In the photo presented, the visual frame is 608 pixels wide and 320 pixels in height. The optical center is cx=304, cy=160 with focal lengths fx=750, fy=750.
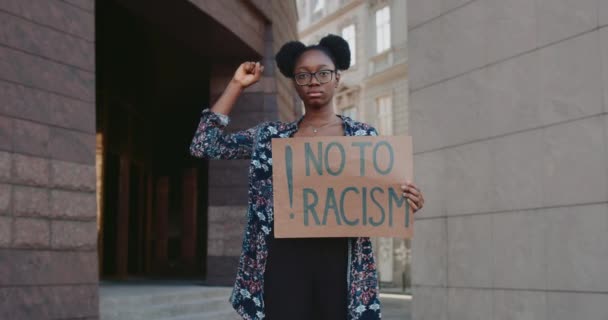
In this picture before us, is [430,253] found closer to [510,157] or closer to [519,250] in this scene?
[519,250]

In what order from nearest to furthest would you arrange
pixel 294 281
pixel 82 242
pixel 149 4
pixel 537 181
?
pixel 294 281, pixel 537 181, pixel 82 242, pixel 149 4

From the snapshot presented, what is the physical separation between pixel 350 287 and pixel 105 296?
20.2 feet

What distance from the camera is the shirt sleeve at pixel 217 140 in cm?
311

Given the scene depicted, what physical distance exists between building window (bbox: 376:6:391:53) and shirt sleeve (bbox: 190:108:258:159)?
1034 inches

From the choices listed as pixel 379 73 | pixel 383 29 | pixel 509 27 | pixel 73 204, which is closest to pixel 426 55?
pixel 509 27

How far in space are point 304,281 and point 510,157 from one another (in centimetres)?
380

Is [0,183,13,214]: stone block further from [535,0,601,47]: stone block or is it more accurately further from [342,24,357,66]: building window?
[342,24,357,66]: building window

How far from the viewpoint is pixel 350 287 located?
289 centimetres

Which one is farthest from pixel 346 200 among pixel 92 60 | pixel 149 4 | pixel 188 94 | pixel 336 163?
pixel 188 94

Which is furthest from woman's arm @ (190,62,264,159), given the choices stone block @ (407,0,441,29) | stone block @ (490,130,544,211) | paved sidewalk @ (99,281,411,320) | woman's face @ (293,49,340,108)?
paved sidewalk @ (99,281,411,320)

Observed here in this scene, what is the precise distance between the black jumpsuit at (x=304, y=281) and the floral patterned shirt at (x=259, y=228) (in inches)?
1.2

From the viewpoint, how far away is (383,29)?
29375 mm

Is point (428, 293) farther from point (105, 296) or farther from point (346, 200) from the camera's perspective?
point (346, 200)

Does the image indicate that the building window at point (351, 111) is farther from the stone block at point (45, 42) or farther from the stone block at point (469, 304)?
the stone block at point (469, 304)
